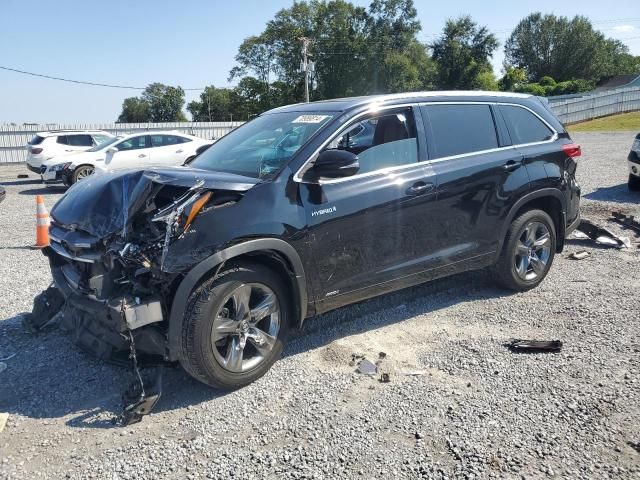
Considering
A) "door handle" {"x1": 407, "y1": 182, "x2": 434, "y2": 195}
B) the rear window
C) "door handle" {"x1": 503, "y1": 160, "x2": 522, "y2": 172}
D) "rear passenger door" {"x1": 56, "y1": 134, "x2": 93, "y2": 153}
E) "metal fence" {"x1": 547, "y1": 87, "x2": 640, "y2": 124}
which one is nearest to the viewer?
"door handle" {"x1": 407, "y1": 182, "x2": 434, "y2": 195}

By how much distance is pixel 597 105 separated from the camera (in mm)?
36625

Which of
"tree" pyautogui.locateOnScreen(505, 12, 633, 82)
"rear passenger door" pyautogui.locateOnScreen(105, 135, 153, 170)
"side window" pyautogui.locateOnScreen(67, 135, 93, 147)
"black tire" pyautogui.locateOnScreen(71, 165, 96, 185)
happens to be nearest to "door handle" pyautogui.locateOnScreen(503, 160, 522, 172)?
"rear passenger door" pyautogui.locateOnScreen(105, 135, 153, 170)

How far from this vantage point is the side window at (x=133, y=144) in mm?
15836

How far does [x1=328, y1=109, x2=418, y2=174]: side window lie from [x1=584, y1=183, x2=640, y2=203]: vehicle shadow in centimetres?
756

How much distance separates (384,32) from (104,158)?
60091 millimetres

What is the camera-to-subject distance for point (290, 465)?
2920 millimetres

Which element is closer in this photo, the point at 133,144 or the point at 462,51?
the point at 133,144

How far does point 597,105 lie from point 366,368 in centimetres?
3882

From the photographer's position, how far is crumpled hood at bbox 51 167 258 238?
354 cm

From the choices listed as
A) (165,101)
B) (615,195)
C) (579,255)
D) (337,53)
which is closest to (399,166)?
(579,255)

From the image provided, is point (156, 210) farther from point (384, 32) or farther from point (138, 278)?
point (384, 32)

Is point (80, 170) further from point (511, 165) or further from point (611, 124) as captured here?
point (611, 124)

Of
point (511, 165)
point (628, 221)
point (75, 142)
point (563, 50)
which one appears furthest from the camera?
point (563, 50)

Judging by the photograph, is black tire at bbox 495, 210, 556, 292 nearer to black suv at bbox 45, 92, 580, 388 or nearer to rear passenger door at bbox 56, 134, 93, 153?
black suv at bbox 45, 92, 580, 388
